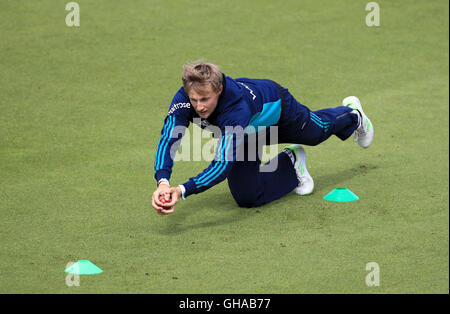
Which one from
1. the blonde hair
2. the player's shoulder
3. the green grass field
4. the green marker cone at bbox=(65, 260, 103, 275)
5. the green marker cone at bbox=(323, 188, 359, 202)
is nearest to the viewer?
the green marker cone at bbox=(65, 260, 103, 275)

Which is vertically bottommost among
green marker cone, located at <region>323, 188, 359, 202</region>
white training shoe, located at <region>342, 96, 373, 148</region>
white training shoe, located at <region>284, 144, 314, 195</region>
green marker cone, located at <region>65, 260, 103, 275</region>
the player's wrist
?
green marker cone, located at <region>65, 260, 103, 275</region>

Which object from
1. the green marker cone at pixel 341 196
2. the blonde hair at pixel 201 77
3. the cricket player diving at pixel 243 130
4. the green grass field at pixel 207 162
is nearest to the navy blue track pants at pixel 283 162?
the cricket player diving at pixel 243 130

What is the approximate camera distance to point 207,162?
5188 millimetres

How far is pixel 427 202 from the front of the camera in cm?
444

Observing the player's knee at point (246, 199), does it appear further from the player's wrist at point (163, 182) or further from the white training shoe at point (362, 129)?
the white training shoe at point (362, 129)

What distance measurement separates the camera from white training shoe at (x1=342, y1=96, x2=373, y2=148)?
5094 mm

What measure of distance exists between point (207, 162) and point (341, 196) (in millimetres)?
1107

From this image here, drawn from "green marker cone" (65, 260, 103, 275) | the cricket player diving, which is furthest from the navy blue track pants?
"green marker cone" (65, 260, 103, 275)

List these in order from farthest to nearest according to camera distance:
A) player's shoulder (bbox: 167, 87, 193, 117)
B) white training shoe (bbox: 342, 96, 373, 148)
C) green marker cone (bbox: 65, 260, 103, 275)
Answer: white training shoe (bbox: 342, 96, 373, 148) → player's shoulder (bbox: 167, 87, 193, 117) → green marker cone (bbox: 65, 260, 103, 275)

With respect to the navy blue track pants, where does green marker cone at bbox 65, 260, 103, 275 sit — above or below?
below

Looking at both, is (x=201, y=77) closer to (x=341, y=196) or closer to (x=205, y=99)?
(x=205, y=99)

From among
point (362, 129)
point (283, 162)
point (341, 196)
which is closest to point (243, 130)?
point (283, 162)

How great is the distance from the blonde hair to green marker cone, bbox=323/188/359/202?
3.77ft

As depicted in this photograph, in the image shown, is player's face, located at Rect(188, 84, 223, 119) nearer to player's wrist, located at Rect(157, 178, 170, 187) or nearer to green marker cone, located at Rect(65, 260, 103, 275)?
player's wrist, located at Rect(157, 178, 170, 187)
